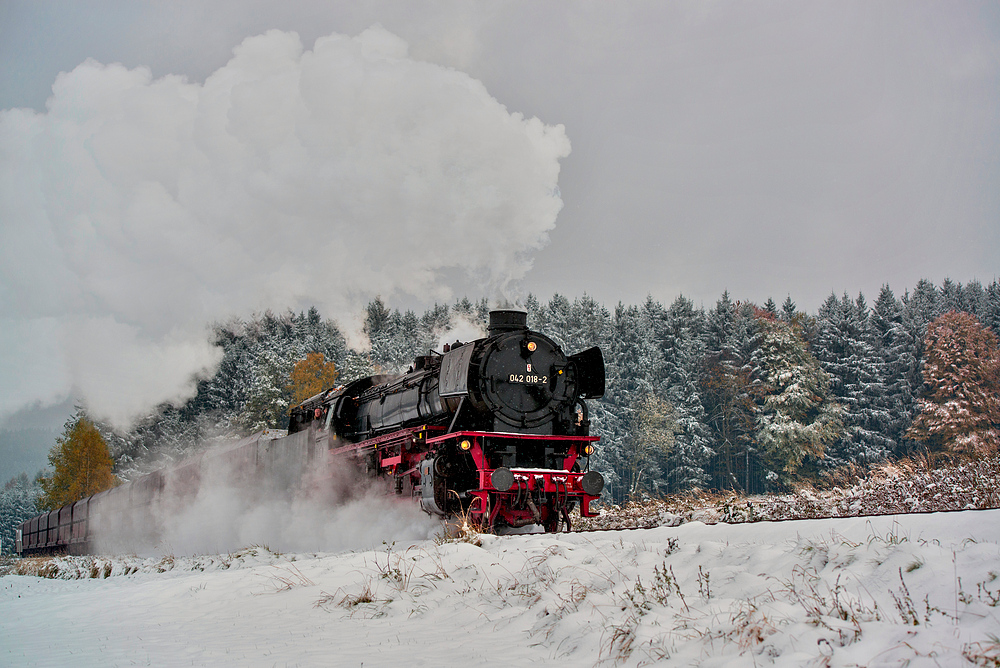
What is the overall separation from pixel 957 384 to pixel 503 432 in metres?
35.3

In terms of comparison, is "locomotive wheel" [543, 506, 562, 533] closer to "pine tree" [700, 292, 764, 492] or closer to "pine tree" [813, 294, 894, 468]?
"pine tree" [813, 294, 894, 468]

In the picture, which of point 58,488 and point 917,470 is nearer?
point 917,470

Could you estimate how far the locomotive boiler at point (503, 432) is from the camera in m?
12.7

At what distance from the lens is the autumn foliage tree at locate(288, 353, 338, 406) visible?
49.6 meters

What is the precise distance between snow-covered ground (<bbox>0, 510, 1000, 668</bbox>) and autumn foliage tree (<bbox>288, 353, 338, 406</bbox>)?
40.7m

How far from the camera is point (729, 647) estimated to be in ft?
14.6

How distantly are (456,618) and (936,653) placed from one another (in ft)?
12.9

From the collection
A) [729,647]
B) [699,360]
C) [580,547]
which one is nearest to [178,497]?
[580,547]

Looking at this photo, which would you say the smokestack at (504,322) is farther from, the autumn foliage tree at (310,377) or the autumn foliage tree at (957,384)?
the autumn foliage tree at (310,377)

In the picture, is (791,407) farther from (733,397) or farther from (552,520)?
(552,520)

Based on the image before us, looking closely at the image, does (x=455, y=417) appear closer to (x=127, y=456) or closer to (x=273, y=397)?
(x=273, y=397)

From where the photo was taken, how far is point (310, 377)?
50188 millimetres

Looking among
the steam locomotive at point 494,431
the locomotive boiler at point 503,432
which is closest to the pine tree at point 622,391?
the steam locomotive at point 494,431

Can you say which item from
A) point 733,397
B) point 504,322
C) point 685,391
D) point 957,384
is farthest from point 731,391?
point 504,322
